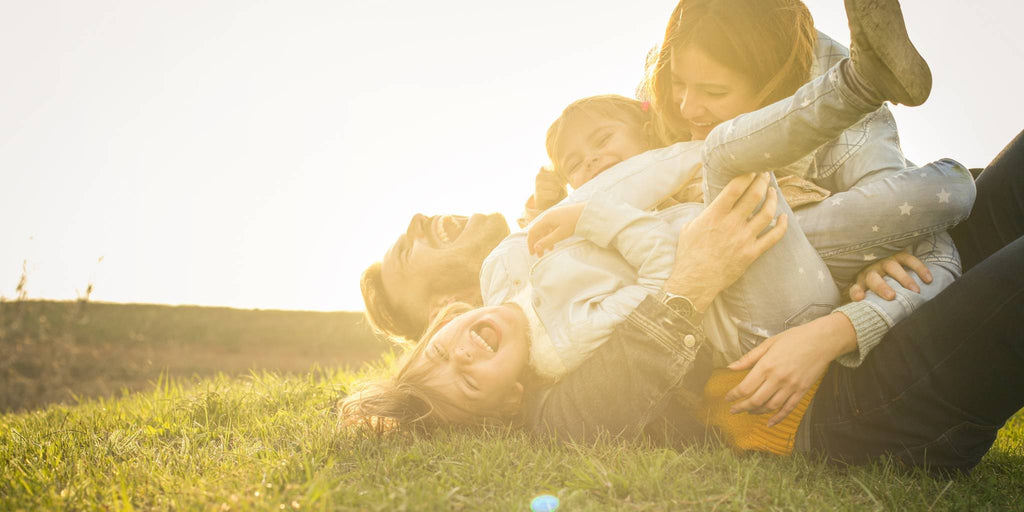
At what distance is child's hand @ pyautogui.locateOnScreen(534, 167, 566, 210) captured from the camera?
13.0 feet

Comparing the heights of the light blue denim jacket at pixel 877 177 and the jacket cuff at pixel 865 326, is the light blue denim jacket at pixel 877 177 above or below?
above

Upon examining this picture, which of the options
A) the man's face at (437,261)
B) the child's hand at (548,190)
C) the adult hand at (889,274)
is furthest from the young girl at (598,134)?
the adult hand at (889,274)

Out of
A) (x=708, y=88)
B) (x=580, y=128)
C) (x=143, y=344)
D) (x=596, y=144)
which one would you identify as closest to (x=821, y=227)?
(x=708, y=88)

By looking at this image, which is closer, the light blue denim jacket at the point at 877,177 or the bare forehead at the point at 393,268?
the light blue denim jacket at the point at 877,177

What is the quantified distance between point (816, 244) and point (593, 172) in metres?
1.32

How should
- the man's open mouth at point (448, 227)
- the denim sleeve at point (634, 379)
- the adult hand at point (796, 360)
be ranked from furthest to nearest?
the man's open mouth at point (448, 227) < the denim sleeve at point (634, 379) < the adult hand at point (796, 360)

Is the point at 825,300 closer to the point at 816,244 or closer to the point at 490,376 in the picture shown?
the point at 816,244

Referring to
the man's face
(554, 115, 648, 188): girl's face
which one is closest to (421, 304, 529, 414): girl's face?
(554, 115, 648, 188): girl's face

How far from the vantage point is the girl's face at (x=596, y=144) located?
3408 millimetres

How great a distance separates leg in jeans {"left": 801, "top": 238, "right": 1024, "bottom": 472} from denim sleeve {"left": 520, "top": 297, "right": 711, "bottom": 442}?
548 mm

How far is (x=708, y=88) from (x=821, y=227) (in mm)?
826

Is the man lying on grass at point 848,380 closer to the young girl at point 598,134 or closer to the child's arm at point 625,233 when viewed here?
the child's arm at point 625,233

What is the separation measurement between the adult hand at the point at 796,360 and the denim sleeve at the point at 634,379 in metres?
0.25

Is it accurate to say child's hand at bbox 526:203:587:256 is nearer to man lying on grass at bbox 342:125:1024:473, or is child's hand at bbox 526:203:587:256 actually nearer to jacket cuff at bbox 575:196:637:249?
jacket cuff at bbox 575:196:637:249
